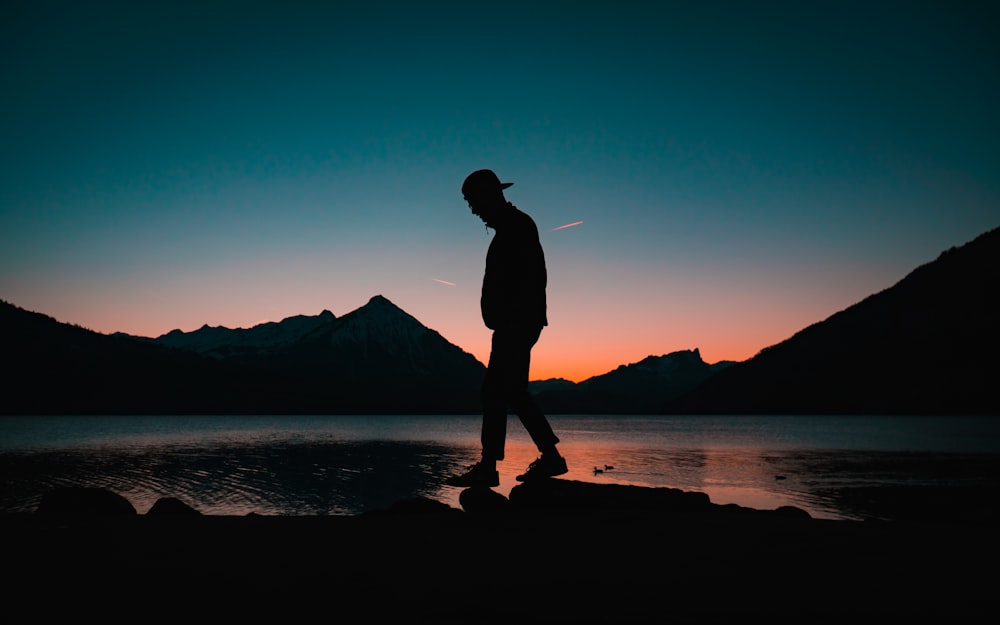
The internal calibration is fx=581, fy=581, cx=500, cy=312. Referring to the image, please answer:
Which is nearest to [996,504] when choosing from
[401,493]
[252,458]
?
[401,493]

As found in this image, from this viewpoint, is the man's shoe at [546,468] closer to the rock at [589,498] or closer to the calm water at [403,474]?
the rock at [589,498]

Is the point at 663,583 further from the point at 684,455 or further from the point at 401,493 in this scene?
the point at 684,455

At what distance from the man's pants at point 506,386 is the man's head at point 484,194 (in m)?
1.58

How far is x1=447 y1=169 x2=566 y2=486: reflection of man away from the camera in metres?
7.06

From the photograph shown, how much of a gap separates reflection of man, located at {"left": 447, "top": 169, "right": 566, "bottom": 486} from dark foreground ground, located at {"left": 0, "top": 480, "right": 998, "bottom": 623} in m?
1.75

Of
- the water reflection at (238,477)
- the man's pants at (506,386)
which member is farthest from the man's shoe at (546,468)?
the water reflection at (238,477)

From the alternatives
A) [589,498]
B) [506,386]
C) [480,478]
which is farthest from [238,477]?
[589,498]

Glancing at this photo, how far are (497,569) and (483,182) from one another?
5199 mm

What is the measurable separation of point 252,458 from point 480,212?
74500 mm

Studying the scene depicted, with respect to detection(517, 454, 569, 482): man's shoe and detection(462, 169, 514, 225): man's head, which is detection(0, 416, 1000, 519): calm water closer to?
detection(517, 454, 569, 482): man's shoe

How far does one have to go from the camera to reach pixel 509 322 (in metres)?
7.11

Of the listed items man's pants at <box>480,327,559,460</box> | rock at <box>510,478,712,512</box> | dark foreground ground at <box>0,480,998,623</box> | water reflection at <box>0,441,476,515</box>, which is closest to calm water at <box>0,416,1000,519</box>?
water reflection at <box>0,441,476,515</box>

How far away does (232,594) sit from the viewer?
2920 millimetres

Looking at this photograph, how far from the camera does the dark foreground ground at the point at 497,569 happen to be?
105 inches
